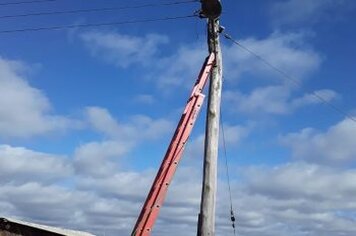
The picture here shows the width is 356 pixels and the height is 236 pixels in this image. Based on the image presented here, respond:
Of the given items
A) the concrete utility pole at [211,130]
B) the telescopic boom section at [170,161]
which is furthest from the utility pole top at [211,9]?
the telescopic boom section at [170,161]

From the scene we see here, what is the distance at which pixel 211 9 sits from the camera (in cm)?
1210

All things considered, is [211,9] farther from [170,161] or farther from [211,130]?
[170,161]

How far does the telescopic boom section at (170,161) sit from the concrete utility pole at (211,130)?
10.8 inches

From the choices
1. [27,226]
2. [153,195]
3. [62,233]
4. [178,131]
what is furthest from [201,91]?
[27,226]

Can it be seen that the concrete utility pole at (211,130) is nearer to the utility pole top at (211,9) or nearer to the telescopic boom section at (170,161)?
the utility pole top at (211,9)

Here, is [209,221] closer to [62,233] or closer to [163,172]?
[163,172]

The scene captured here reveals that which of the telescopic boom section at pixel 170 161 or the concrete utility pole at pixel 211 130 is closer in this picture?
the telescopic boom section at pixel 170 161

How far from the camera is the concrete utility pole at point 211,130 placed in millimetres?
10391

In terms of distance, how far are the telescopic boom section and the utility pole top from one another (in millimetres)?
1339

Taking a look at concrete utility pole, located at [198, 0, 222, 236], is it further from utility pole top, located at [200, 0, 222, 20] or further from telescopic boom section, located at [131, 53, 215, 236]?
telescopic boom section, located at [131, 53, 215, 236]

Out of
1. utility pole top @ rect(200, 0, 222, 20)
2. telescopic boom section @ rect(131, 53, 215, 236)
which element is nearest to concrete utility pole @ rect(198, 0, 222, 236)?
utility pole top @ rect(200, 0, 222, 20)

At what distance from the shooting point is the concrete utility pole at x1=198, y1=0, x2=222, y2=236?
10391mm

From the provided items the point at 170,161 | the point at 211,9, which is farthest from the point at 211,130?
the point at 211,9

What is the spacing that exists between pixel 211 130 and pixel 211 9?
10.0ft
